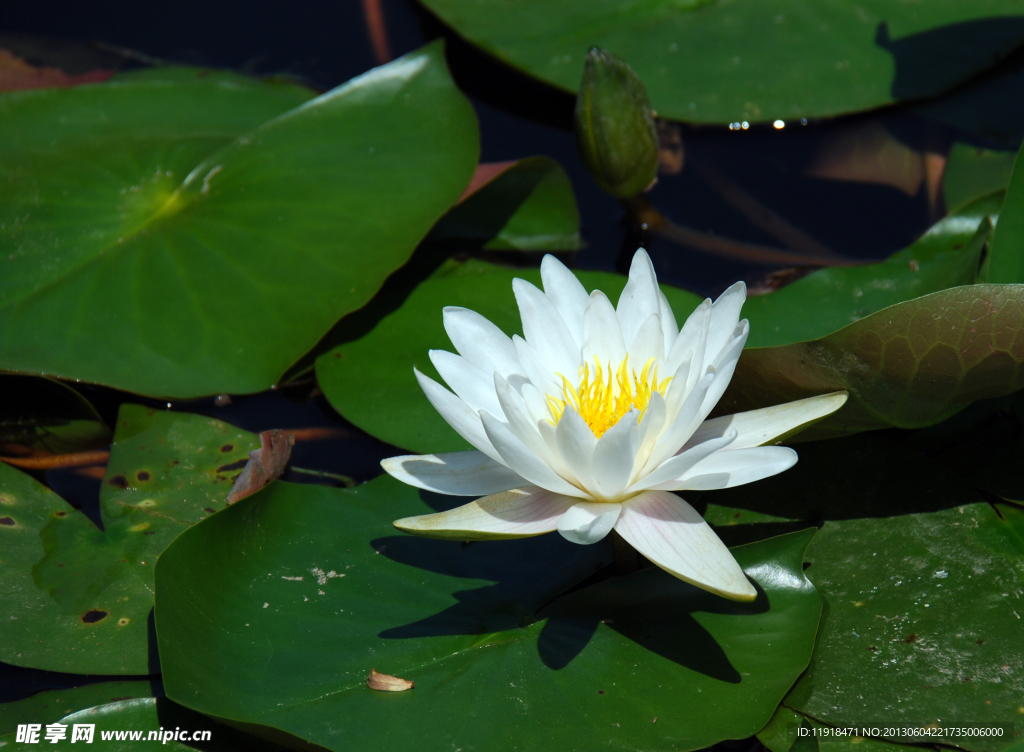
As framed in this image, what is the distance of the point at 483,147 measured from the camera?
3.23 metres

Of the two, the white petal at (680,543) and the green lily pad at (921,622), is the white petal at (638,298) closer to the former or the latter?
the white petal at (680,543)

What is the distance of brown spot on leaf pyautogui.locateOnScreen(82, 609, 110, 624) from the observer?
1.78 meters

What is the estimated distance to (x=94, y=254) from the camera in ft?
7.89

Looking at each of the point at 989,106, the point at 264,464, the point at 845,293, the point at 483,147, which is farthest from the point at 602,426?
the point at 989,106

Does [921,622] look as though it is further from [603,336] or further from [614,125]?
[614,125]

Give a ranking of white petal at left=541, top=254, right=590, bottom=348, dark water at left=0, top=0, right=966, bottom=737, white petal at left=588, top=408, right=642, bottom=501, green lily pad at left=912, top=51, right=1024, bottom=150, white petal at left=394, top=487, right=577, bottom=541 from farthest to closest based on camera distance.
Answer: green lily pad at left=912, top=51, right=1024, bottom=150 → dark water at left=0, top=0, right=966, bottom=737 → white petal at left=541, top=254, right=590, bottom=348 → white petal at left=394, top=487, right=577, bottom=541 → white petal at left=588, top=408, right=642, bottom=501

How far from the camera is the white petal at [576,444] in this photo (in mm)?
1262

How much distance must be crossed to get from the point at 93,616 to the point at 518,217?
2.00 m

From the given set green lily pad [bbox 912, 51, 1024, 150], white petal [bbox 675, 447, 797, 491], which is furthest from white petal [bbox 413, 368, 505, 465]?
green lily pad [bbox 912, 51, 1024, 150]

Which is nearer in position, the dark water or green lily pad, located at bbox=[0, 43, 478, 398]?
green lily pad, located at bbox=[0, 43, 478, 398]

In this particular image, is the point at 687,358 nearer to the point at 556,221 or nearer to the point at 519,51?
the point at 556,221

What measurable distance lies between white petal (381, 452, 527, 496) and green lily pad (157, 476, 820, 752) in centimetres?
29

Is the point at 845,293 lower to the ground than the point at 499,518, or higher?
lower

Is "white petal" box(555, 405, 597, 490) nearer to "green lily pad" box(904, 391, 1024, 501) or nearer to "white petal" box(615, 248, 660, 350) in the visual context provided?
"white petal" box(615, 248, 660, 350)
